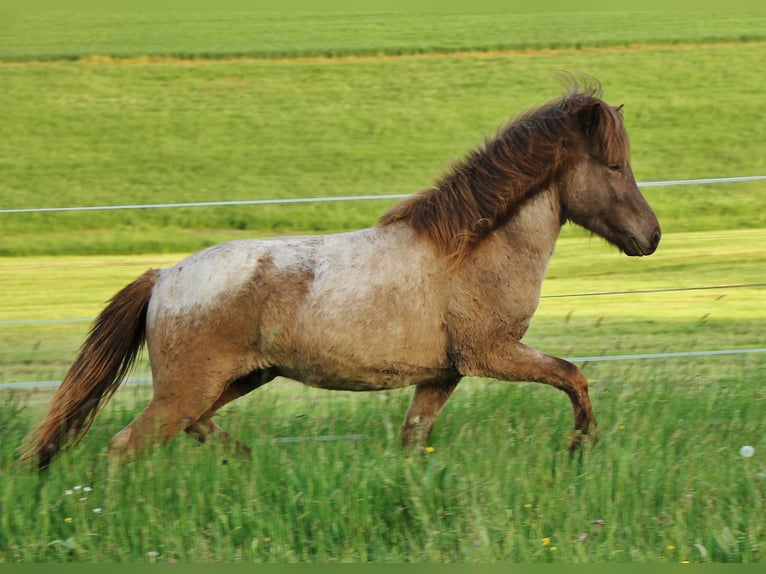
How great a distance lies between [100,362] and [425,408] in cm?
152

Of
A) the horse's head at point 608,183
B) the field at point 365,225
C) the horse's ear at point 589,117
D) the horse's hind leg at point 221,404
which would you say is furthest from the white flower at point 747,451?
the horse's hind leg at point 221,404

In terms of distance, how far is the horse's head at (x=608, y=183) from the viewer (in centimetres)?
516

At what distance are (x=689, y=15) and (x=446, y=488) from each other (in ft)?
80.0

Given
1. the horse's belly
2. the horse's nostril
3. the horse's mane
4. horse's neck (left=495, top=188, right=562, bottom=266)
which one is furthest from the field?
the horse's nostril

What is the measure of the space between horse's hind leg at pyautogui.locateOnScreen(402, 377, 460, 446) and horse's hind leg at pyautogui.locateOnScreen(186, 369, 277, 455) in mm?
675

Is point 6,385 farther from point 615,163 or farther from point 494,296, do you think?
point 615,163

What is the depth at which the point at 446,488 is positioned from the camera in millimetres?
4492

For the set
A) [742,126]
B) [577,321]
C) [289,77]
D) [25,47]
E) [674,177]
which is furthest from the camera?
[25,47]

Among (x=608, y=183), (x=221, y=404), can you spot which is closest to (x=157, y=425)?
(x=221, y=404)

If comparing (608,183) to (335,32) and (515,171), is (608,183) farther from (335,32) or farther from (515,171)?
(335,32)

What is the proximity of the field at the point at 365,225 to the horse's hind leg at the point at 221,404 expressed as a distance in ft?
0.65

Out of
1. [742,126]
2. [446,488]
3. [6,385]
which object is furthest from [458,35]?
[446,488]

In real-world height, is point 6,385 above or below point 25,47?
below

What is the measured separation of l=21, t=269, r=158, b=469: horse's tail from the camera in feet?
16.8
